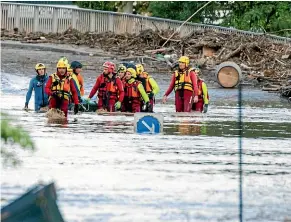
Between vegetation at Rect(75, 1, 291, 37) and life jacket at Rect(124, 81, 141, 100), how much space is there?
71.3ft

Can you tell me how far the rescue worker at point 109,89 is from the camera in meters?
27.5

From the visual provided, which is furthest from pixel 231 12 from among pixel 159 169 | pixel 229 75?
pixel 159 169

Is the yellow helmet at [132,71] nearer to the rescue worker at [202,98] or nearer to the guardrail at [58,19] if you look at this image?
the rescue worker at [202,98]

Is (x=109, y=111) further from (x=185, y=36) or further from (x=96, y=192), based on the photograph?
(x=185, y=36)

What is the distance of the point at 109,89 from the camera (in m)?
27.5

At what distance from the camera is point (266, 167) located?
1681 centimetres

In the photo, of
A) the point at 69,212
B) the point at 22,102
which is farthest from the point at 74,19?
the point at 69,212

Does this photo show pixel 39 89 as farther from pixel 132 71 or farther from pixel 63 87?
pixel 63 87

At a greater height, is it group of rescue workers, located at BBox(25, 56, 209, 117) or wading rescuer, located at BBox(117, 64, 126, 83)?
wading rescuer, located at BBox(117, 64, 126, 83)

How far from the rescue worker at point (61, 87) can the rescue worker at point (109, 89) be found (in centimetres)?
201

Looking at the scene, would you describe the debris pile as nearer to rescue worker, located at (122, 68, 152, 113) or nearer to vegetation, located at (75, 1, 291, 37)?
vegetation, located at (75, 1, 291, 37)

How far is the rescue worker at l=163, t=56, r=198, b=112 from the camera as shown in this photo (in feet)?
92.8

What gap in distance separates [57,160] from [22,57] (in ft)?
95.3

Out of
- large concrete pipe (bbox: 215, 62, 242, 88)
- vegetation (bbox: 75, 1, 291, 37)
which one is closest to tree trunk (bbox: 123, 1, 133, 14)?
vegetation (bbox: 75, 1, 291, 37)
